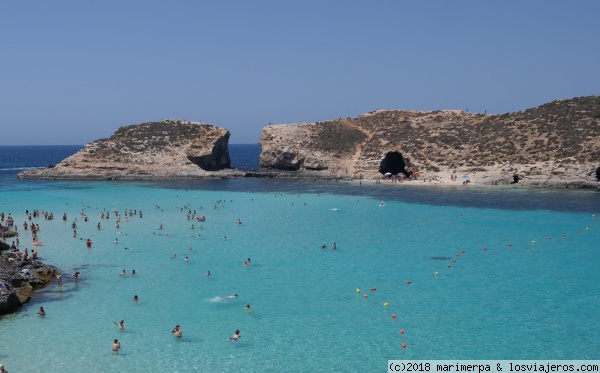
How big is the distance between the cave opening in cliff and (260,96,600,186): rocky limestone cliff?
428 millimetres

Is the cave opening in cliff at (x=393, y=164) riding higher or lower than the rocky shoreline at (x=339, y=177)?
higher

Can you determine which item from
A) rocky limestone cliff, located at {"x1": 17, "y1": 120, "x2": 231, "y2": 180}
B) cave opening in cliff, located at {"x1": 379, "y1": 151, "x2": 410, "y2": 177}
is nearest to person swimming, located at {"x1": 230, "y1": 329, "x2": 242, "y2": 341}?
cave opening in cliff, located at {"x1": 379, "y1": 151, "x2": 410, "y2": 177}

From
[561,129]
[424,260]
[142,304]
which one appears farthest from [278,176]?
[142,304]

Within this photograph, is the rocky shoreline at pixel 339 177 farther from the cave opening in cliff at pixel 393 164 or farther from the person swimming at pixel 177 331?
the person swimming at pixel 177 331

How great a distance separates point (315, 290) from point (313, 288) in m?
0.39

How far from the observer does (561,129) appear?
80000mm

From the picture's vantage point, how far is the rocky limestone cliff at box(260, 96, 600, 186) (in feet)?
242

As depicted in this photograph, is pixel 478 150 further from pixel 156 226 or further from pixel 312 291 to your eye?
pixel 312 291

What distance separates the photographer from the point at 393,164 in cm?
9631

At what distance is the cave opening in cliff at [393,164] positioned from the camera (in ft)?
Result: 299

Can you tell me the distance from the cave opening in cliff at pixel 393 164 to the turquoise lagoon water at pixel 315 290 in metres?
35.9

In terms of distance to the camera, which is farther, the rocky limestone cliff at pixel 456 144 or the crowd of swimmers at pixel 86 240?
the rocky limestone cliff at pixel 456 144

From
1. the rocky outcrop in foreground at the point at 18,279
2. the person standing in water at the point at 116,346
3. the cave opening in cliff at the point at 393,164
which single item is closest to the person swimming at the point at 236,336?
the person standing in water at the point at 116,346

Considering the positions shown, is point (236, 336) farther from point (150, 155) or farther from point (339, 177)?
point (150, 155)
